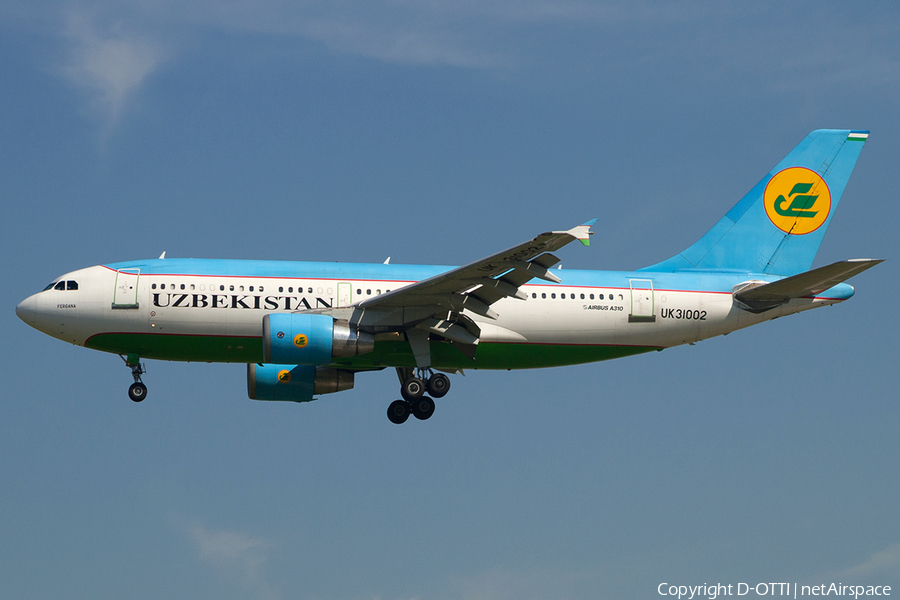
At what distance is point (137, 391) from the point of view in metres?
30.3

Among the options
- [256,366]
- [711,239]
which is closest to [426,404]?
[256,366]

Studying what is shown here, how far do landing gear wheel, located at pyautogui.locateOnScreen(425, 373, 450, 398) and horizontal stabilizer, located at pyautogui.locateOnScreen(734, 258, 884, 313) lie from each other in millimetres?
8770

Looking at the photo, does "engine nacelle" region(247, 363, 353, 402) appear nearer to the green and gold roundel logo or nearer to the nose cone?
the nose cone

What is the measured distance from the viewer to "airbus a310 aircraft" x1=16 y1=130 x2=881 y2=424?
28.2 m

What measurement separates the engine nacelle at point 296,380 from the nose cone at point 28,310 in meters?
6.54

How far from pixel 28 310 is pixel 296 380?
7.97m

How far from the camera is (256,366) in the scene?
3291 centimetres

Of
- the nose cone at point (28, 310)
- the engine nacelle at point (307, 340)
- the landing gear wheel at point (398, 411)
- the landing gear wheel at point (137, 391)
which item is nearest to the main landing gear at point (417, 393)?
the landing gear wheel at point (398, 411)

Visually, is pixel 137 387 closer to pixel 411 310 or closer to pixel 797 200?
pixel 411 310

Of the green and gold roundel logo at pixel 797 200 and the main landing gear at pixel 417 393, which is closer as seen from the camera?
the main landing gear at pixel 417 393

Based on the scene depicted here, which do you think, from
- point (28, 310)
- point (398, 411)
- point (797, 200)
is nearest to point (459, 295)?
point (398, 411)

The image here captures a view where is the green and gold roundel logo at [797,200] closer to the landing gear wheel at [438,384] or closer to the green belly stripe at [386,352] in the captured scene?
the green belly stripe at [386,352]

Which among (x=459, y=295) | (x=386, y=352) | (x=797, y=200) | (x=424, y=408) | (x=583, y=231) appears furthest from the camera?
(x=797, y=200)

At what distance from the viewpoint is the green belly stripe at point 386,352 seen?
28906mm
